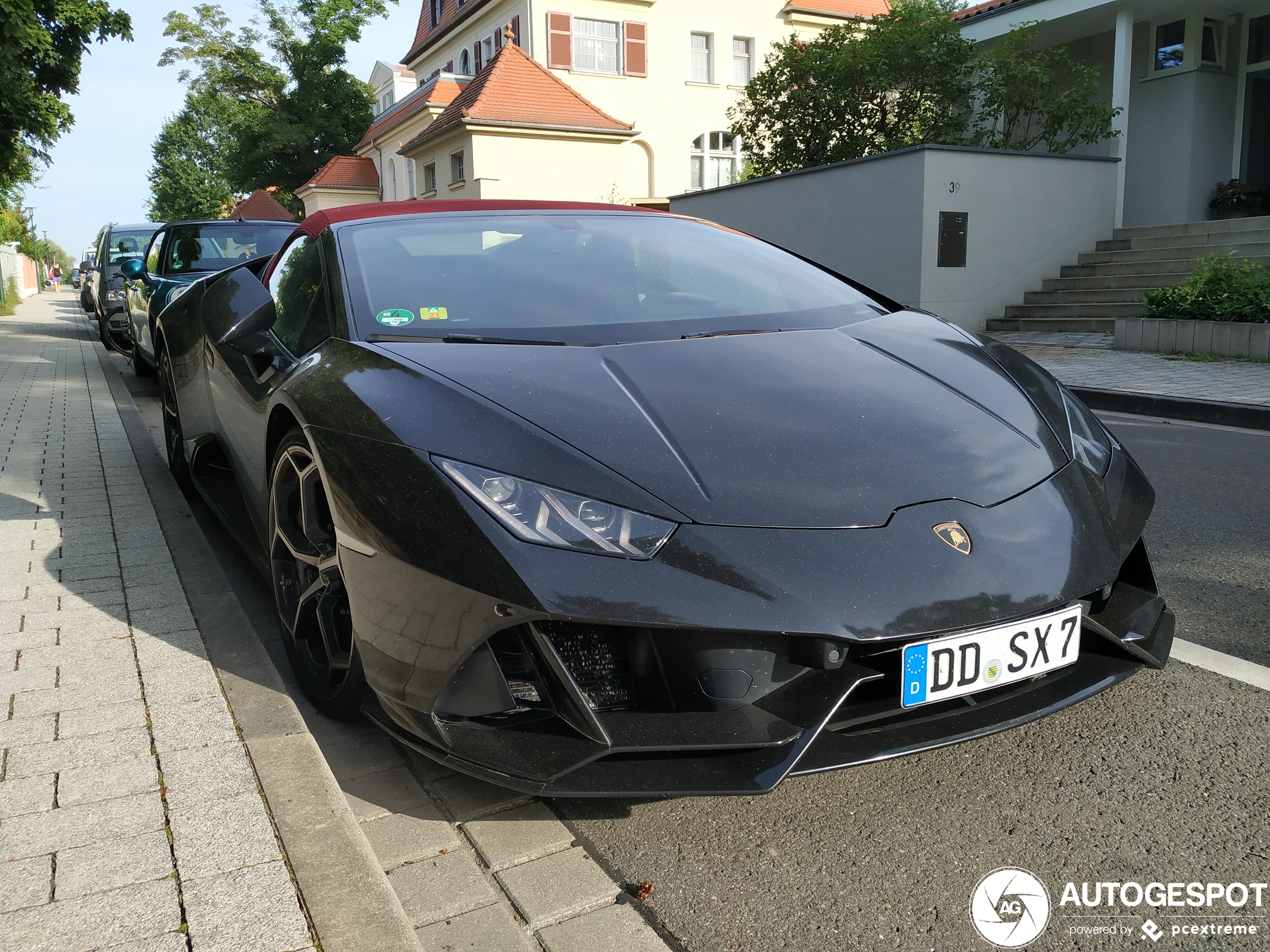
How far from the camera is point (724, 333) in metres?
2.84

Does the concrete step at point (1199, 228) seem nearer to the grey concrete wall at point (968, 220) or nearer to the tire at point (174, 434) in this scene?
the grey concrete wall at point (968, 220)

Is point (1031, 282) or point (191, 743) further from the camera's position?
point (1031, 282)

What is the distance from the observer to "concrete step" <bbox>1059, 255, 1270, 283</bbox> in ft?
40.9

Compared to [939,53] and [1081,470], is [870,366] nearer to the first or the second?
[1081,470]

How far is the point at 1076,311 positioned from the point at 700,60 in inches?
919

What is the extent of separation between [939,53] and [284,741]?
50.5 feet

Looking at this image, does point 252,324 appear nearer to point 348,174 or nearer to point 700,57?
point 700,57

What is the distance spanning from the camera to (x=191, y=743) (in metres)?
2.39

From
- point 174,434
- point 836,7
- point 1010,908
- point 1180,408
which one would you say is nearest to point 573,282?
point 1010,908

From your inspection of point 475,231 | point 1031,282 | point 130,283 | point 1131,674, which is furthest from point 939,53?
point 1131,674

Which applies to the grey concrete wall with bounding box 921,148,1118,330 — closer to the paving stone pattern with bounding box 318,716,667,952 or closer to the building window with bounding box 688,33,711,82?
the paving stone pattern with bounding box 318,716,667,952

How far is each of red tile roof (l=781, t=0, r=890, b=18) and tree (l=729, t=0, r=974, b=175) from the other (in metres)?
19.7

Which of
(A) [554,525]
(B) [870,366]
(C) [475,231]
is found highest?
(C) [475,231]

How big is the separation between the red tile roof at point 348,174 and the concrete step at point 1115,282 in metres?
32.6
